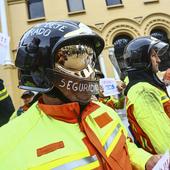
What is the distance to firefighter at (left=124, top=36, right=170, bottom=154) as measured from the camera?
265cm

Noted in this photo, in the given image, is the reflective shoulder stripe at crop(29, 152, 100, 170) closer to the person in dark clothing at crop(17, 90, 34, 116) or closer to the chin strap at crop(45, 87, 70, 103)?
the chin strap at crop(45, 87, 70, 103)

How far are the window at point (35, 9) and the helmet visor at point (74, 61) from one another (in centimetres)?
1620

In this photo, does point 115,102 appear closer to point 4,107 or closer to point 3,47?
point 3,47

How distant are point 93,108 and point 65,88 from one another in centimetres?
18

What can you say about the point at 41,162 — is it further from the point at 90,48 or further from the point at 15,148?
the point at 90,48

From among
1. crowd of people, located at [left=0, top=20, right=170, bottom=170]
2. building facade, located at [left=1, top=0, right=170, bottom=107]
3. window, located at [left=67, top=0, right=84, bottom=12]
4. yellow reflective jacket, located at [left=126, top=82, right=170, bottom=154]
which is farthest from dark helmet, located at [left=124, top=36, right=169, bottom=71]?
window, located at [left=67, top=0, right=84, bottom=12]

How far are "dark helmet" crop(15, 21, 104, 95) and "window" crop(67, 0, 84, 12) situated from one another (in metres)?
15.9

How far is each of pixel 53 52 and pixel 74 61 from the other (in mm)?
116

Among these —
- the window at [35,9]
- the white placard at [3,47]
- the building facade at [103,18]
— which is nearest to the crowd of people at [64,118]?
the white placard at [3,47]

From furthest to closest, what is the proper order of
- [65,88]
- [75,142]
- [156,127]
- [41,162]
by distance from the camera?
1. [156,127]
2. [65,88]
3. [75,142]
4. [41,162]

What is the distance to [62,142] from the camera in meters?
1.62

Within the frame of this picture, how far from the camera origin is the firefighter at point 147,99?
2654 millimetres

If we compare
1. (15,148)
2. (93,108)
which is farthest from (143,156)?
(15,148)

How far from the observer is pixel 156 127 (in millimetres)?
2666
